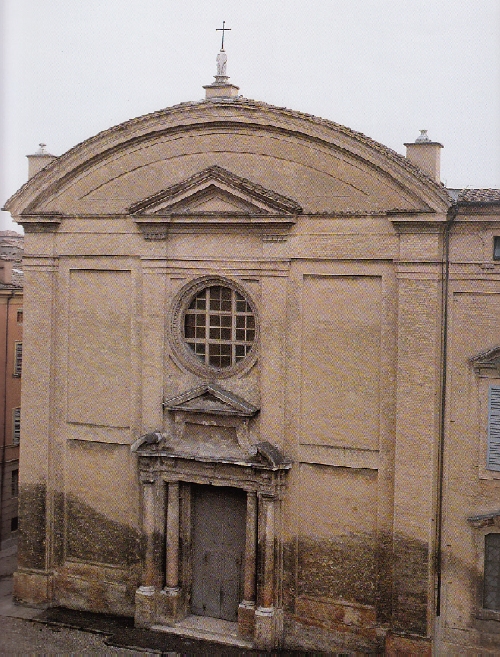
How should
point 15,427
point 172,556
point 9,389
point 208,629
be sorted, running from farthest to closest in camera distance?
1. point 15,427
2. point 9,389
3. point 172,556
4. point 208,629

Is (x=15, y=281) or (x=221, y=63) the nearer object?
(x=221, y=63)

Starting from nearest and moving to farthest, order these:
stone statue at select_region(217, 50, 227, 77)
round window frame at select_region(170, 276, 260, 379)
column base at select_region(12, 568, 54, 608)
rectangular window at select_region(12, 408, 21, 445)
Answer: round window frame at select_region(170, 276, 260, 379)
stone statue at select_region(217, 50, 227, 77)
column base at select_region(12, 568, 54, 608)
rectangular window at select_region(12, 408, 21, 445)

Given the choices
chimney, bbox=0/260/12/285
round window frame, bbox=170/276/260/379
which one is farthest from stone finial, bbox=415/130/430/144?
chimney, bbox=0/260/12/285

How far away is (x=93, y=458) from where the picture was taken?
688 inches

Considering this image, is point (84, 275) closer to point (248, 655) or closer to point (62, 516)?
point (62, 516)

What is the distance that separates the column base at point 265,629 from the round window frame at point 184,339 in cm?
436

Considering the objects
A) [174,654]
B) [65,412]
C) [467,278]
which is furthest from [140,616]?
[467,278]

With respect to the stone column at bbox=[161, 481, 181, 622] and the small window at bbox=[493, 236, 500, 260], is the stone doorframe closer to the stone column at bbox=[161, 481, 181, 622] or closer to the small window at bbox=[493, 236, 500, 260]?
the stone column at bbox=[161, 481, 181, 622]

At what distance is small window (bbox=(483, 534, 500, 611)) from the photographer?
14.5m

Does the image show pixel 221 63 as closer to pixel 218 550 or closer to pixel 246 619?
pixel 218 550

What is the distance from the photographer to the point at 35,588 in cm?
1784

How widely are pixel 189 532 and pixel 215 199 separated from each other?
6.38 metres

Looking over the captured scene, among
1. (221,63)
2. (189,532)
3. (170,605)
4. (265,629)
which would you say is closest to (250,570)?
(265,629)

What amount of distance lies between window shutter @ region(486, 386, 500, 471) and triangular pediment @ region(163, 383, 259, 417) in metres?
4.16
